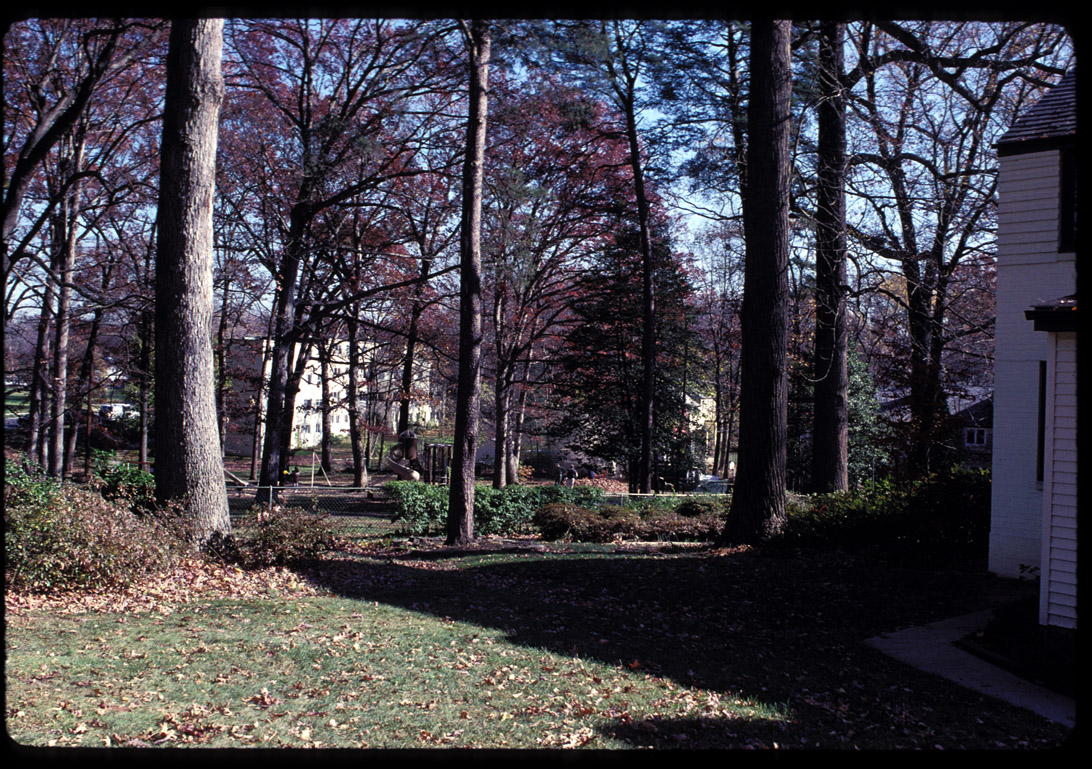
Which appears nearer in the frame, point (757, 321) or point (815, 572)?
point (815, 572)

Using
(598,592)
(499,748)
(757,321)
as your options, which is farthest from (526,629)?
(757,321)

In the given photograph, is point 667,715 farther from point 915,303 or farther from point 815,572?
point 915,303

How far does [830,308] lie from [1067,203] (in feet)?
16.1

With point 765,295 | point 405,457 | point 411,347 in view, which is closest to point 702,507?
point 765,295

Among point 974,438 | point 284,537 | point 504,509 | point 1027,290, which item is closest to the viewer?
point 284,537

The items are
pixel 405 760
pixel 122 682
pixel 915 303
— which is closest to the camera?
pixel 405 760

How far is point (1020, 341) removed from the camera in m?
8.98

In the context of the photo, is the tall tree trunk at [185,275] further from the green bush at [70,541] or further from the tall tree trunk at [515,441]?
the tall tree trunk at [515,441]

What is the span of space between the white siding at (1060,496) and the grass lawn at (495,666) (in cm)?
133

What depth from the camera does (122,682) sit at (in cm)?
427

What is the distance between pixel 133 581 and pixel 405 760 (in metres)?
4.56

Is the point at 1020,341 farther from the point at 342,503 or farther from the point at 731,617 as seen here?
the point at 342,503

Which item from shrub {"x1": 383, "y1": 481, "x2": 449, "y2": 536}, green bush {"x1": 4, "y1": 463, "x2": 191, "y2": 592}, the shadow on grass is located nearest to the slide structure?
shrub {"x1": 383, "y1": 481, "x2": 449, "y2": 536}

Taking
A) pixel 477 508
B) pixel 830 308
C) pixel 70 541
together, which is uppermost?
pixel 830 308
